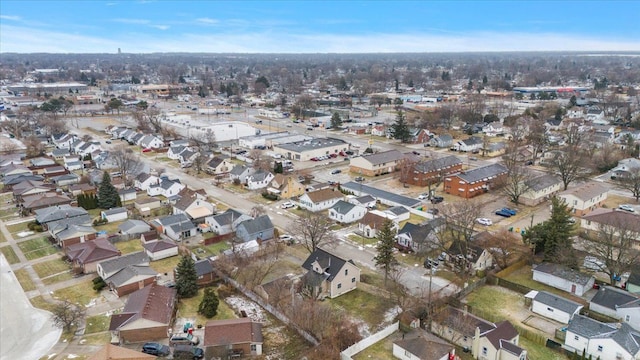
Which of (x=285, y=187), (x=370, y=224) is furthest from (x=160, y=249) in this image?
(x=285, y=187)

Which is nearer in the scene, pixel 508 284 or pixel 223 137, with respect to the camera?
pixel 508 284

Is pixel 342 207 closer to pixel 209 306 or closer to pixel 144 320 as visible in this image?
pixel 209 306

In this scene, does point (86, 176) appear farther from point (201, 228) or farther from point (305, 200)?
point (305, 200)

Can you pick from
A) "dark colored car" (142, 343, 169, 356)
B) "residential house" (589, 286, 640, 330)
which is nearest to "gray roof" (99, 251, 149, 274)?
"dark colored car" (142, 343, 169, 356)

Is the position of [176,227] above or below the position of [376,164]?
below

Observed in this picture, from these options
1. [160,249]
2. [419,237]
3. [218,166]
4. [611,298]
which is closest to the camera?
[611,298]

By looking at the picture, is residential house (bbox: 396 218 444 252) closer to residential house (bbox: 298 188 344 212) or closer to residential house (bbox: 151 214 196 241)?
residential house (bbox: 298 188 344 212)

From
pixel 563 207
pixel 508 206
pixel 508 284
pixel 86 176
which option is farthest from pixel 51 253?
pixel 508 206
